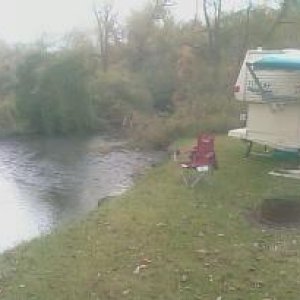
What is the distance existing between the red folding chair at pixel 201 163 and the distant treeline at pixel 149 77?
9.56 meters

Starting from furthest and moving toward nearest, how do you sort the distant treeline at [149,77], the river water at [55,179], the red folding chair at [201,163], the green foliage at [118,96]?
the green foliage at [118,96] → the distant treeline at [149,77] → the river water at [55,179] → the red folding chair at [201,163]

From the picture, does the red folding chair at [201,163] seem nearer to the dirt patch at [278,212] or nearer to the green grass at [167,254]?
the green grass at [167,254]

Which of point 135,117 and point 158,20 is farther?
point 158,20

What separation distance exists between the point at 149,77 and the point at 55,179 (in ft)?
58.3

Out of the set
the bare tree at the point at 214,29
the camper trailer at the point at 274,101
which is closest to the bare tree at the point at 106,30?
the bare tree at the point at 214,29

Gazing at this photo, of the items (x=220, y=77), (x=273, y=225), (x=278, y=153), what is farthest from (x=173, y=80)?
(x=273, y=225)

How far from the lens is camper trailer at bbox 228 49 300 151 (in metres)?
11.6

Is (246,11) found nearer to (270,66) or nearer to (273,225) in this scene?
(270,66)

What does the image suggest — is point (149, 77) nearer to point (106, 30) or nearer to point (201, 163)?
point (106, 30)

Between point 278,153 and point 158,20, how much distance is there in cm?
2711

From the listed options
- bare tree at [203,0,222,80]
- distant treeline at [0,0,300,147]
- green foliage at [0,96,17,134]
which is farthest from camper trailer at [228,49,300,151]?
green foliage at [0,96,17,134]

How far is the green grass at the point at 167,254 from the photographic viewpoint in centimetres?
598

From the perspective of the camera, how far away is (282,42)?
2594 cm

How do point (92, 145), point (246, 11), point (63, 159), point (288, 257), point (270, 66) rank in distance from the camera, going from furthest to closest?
point (246, 11) → point (92, 145) → point (63, 159) → point (270, 66) → point (288, 257)
